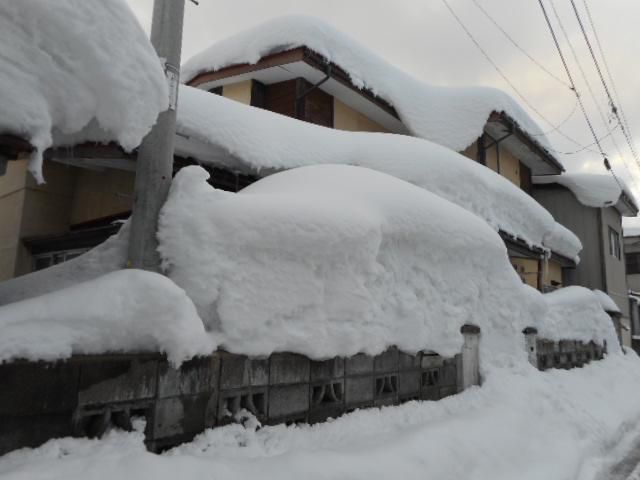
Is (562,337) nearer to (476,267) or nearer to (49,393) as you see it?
(476,267)

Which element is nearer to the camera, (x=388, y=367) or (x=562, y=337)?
(x=388, y=367)

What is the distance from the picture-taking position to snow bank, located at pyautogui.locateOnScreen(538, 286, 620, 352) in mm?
9055

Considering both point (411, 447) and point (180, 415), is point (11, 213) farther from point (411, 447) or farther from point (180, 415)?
point (411, 447)

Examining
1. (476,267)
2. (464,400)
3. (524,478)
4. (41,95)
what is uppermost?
(41,95)

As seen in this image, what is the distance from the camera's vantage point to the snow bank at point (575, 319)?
356 inches

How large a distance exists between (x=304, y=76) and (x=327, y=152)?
416 centimetres

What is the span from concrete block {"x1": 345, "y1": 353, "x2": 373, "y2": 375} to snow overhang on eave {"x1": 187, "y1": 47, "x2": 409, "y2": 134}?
7402 millimetres

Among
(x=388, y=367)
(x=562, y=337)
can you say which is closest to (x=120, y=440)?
(x=388, y=367)

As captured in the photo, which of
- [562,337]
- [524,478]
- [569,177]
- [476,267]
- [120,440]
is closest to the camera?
[120,440]

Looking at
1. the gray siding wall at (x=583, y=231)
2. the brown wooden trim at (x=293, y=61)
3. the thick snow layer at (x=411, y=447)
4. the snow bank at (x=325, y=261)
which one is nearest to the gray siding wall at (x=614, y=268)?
the gray siding wall at (x=583, y=231)

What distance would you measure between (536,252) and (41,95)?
13.4 meters

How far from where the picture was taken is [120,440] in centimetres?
281

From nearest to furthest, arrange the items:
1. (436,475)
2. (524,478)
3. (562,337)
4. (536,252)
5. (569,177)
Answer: (436,475), (524,478), (562,337), (536,252), (569,177)

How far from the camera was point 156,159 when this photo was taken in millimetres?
3754
